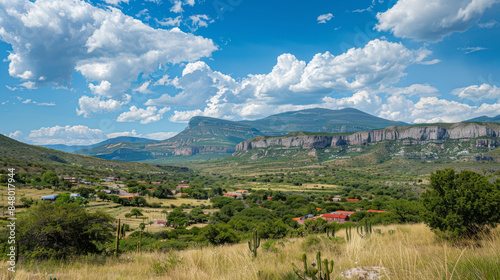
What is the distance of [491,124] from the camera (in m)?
179

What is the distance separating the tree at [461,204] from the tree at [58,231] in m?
12.9

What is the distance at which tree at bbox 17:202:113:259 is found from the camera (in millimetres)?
9477

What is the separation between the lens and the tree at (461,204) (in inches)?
323

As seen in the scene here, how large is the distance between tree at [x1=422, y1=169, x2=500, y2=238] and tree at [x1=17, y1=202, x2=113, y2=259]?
42.4ft

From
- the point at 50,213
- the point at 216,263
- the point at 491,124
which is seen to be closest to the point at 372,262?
the point at 216,263

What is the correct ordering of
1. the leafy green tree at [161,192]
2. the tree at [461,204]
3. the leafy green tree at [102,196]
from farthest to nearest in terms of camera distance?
the leafy green tree at [161,192] < the leafy green tree at [102,196] < the tree at [461,204]

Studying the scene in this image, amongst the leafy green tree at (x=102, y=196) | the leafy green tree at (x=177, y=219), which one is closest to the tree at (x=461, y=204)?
the leafy green tree at (x=177, y=219)

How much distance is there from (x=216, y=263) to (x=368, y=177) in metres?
124

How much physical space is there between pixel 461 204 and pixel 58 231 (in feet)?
46.9

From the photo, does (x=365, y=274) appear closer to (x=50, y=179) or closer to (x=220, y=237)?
(x=220, y=237)

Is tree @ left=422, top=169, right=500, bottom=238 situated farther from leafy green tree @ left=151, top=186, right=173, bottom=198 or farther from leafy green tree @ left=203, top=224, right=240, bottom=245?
leafy green tree @ left=151, top=186, right=173, bottom=198

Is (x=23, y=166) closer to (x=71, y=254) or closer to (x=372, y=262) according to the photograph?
(x=71, y=254)

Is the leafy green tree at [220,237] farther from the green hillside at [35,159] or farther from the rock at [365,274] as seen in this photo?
the green hillside at [35,159]

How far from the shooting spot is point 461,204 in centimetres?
852
